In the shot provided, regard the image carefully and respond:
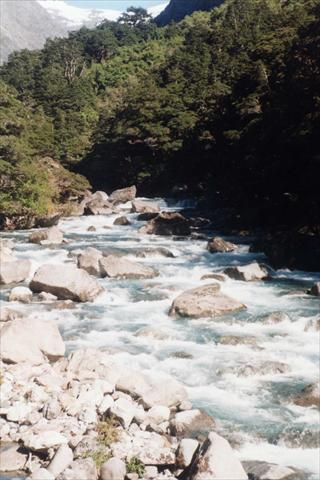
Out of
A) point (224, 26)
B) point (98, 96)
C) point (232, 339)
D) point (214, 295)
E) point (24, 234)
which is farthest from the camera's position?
point (98, 96)

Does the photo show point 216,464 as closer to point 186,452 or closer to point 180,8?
point 186,452

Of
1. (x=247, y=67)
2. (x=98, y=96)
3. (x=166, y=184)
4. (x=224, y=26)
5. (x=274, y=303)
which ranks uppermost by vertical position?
(x=224, y=26)

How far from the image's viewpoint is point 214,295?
53.9 feet

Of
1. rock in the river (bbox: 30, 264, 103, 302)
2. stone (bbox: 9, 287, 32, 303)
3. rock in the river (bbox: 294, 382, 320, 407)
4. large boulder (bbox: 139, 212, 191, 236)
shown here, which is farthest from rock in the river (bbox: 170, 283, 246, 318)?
large boulder (bbox: 139, 212, 191, 236)

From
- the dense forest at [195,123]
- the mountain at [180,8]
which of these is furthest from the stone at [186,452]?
the mountain at [180,8]

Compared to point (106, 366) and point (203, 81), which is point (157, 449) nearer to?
point (106, 366)

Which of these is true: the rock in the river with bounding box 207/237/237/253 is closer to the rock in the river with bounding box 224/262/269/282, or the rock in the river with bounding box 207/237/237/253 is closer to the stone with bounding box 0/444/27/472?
the rock in the river with bounding box 224/262/269/282

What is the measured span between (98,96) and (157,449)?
7653 cm

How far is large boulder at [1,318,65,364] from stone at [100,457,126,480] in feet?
13.6

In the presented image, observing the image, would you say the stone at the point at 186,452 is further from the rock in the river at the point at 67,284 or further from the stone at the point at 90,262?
the stone at the point at 90,262

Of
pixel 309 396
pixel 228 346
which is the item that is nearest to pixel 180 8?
pixel 228 346

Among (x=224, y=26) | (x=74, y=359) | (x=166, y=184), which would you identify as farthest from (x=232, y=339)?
(x=224, y=26)

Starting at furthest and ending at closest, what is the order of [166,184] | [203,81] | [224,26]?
[224,26], [203,81], [166,184]

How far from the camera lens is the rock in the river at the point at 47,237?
26.9 metres
